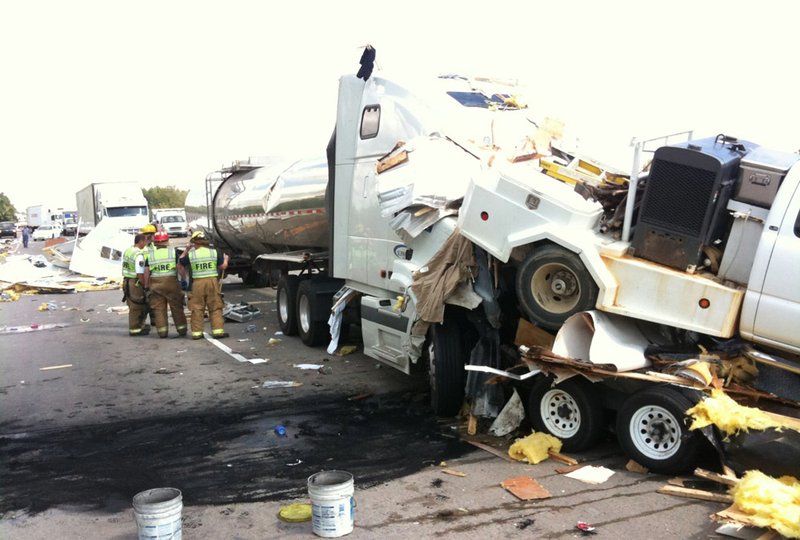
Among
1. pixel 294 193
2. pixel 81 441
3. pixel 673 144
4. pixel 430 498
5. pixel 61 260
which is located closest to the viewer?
pixel 430 498

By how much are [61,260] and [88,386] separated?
19.7 meters

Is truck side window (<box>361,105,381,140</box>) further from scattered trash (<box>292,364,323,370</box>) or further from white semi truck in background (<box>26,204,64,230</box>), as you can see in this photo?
white semi truck in background (<box>26,204,64,230</box>)

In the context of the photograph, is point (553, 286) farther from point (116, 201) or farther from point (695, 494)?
point (116, 201)

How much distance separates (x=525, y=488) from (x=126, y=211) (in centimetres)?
3353

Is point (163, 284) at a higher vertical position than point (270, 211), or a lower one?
lower

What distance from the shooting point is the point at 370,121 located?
27.0ft

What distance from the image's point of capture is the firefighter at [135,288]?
11891 millimetres

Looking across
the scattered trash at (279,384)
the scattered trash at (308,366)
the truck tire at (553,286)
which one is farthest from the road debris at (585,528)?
the scattered trash at (308,366)

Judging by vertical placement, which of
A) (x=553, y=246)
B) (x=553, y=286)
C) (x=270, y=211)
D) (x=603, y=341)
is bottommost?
(x=270, y=211)

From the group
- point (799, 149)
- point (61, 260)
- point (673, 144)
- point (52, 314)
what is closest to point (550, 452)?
point (673, 144)

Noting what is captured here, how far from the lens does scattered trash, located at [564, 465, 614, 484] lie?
4953 mm

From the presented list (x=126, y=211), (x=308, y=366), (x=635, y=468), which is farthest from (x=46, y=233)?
(x=635, y=468)

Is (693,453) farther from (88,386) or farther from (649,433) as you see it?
(88,386)

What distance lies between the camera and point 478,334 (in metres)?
6.61
